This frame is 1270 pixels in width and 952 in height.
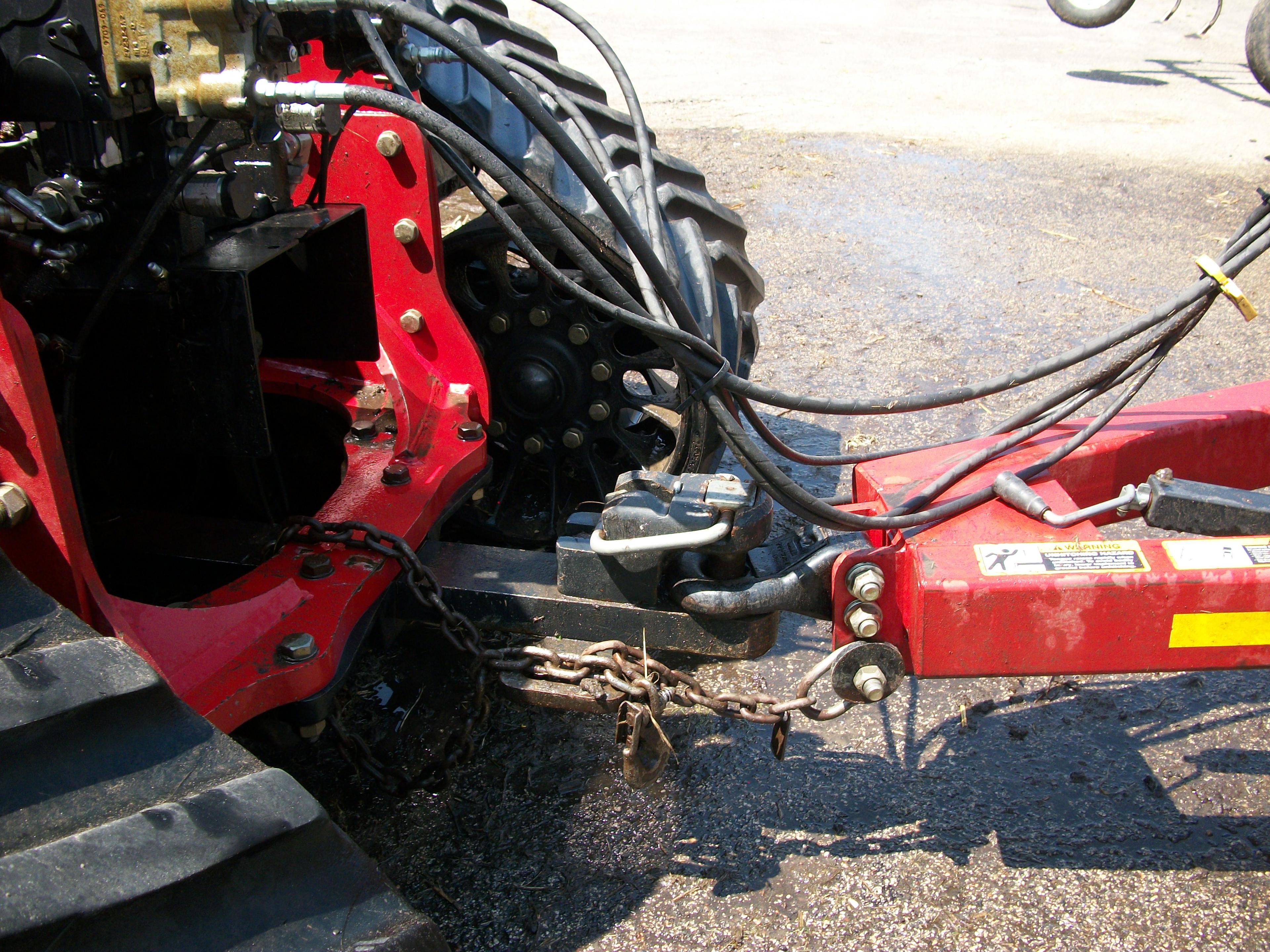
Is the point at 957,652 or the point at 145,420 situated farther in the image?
the point at 145,420

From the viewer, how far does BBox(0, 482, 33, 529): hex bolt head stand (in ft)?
4.01

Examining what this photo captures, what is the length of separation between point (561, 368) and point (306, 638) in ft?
3.26

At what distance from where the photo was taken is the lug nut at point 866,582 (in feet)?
5.27

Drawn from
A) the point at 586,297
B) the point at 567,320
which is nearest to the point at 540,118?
the point at 586,297

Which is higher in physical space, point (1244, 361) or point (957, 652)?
point (957, 652)

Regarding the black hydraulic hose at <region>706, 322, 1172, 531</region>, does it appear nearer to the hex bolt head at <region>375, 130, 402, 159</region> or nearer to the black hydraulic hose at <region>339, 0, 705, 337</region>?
the black hydraulic hose at <region>339, 0, 705, 337</region>

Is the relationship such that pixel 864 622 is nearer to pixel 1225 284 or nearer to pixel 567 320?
pixel 1225 284

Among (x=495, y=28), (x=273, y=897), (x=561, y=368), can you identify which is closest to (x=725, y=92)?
(x=495, y=28)

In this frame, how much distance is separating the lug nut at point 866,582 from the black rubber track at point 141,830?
78 centimetres

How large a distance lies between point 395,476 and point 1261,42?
6.86 meters

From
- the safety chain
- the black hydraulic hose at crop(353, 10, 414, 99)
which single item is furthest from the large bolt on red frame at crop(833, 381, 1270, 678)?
the black hydraulic hose at crop(353, 10, 414, 99)

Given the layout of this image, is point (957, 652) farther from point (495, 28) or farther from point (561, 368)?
point (495, 28)

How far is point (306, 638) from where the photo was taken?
1.65m

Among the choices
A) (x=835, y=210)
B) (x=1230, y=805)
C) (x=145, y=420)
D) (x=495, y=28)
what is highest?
(x=495, y=28)
